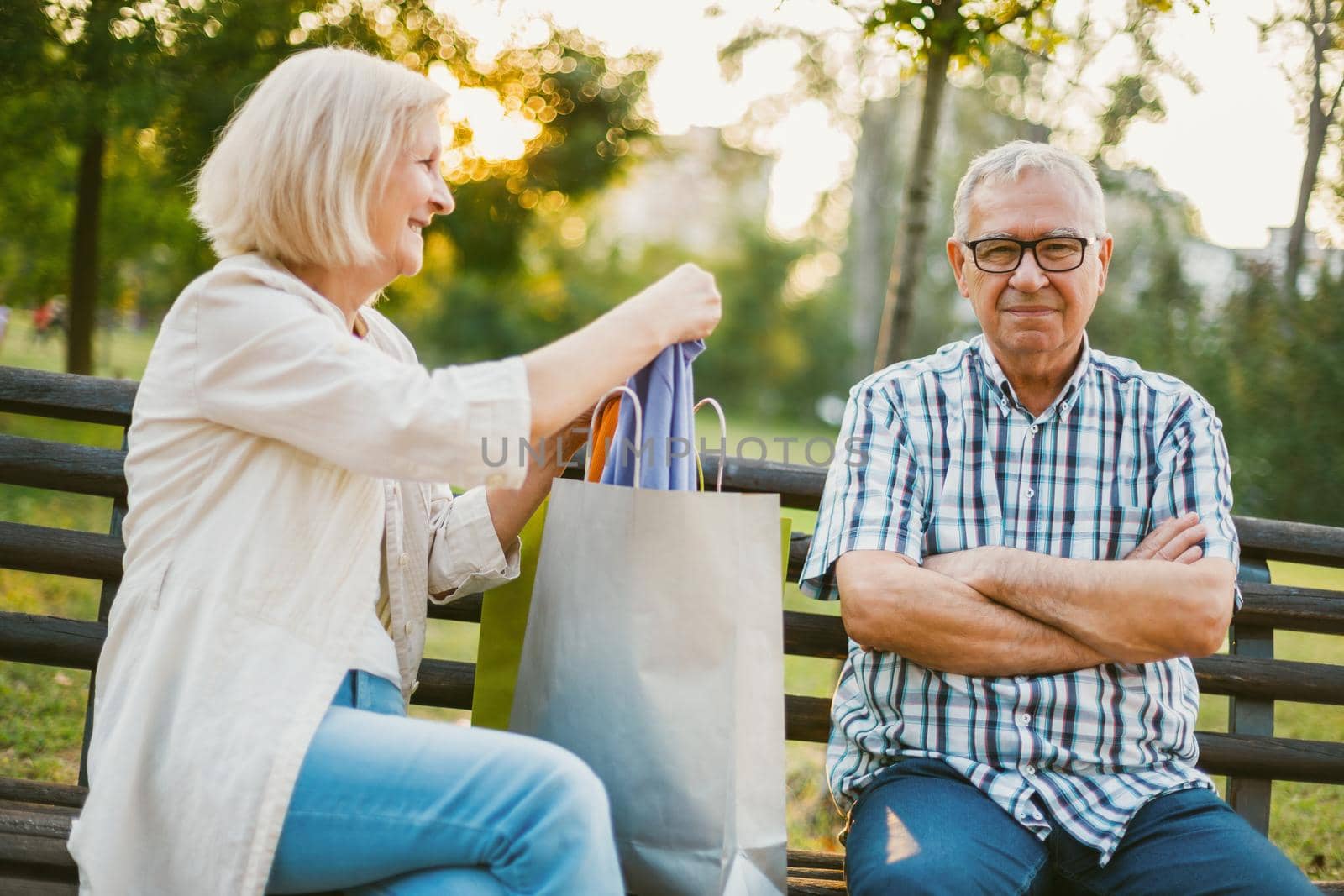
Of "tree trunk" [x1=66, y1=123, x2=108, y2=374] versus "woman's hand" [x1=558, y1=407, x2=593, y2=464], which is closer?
"woman's hand" [x1=558, y1=407, x2=593, y2=464]

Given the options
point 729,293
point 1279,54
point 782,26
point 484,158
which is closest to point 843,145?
point 729,293

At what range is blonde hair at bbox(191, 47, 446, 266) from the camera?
1759 millimetres

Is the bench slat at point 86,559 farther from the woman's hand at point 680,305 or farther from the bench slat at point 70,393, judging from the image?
the woman's hand at point 680,305

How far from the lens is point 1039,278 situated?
2367 mm

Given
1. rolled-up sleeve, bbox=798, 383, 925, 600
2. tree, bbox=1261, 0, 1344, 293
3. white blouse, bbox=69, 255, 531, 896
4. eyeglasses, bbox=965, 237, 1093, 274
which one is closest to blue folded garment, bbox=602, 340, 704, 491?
white blouse, bbox=69, 255, 531, 896

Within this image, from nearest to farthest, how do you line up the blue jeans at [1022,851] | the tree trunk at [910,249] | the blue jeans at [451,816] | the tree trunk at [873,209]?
the blue jeans at [451,816] → the blue jeans at [1022,851] → the tree trunk at [910,249] → the tree trunk at [873,209]

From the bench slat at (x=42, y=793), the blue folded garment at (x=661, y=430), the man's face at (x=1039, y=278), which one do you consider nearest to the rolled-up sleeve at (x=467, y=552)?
the blue folded garment at (x=661, y=430)

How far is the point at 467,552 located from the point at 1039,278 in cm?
132

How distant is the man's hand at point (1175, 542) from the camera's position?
221 centimetres

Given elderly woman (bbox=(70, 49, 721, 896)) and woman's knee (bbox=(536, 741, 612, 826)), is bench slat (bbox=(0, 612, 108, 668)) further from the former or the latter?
woman's knee (bbox=(536, 741, 612, 826))

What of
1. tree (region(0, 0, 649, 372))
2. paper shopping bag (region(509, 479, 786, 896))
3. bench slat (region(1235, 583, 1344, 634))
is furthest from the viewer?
tree (region(0, 0, 649, 372))

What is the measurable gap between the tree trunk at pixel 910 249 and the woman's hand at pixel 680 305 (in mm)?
1769

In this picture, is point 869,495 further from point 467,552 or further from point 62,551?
point 62,551

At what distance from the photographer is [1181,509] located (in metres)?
2.31
